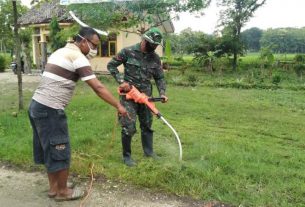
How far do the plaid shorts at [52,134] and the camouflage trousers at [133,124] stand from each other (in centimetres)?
118

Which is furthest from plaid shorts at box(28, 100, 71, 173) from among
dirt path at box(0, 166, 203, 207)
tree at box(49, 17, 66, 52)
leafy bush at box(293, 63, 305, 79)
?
leafy bush at box(293, 63, 305, 79)

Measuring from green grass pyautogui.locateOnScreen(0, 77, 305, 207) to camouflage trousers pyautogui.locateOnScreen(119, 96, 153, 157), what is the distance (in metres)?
0.21

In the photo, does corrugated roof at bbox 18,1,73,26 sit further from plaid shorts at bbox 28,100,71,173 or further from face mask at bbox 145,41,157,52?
plaid shorts at bbox 28,100,71,173

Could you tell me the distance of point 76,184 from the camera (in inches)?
182

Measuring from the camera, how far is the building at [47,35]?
22.4 metres

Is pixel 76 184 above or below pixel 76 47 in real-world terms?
below

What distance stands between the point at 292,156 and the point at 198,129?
224 cm

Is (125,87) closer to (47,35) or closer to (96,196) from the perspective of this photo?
(96,196)

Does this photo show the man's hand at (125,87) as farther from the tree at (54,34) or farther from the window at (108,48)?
the window at (108,48)

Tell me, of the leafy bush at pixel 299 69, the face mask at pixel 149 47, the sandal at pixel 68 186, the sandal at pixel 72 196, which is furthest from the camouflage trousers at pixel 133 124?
the leafy bush at pixel 299 69

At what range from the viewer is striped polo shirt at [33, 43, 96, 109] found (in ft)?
12.7

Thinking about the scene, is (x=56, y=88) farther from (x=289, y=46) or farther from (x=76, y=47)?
(x=289, y=46)

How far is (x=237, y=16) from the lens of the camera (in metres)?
23.9

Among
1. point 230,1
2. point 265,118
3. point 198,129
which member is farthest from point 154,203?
point 230,1
